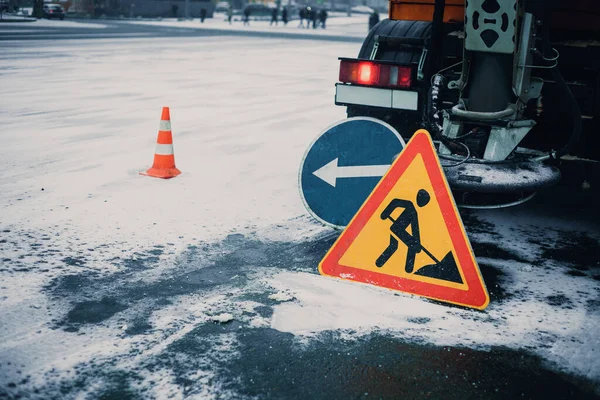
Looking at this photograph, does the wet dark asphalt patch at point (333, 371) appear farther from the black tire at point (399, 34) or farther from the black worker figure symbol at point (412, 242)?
the black tire at point (399, 34)

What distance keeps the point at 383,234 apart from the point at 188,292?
3.92 feet

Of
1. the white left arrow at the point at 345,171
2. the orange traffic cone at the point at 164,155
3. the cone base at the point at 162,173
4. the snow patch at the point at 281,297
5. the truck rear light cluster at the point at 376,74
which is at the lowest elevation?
the snow patch at the point at 281,297

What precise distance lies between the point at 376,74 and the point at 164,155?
2.65 metres

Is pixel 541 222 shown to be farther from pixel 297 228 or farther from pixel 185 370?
pixel 185 370

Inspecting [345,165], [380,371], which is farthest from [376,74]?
[380,371]

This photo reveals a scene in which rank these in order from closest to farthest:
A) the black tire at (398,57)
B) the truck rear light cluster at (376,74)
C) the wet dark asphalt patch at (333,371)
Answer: the wet dark asphalt patch at (333,371) < the truck rear light cluster at (376,74) < the black tire at (398,57)

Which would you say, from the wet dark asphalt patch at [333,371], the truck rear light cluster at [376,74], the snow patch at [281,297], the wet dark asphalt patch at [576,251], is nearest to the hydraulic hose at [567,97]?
the wet dark asphalt patch at [576,251]

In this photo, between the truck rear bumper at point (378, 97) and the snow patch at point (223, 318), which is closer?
the snow patch at point (223, 318)

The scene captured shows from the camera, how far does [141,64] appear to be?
19438 mm

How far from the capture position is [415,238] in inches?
170

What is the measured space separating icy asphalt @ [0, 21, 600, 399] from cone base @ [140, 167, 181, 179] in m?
0.13

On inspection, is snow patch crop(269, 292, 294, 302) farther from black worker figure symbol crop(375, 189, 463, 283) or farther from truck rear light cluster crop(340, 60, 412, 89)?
truck rear light cluster crop(340, 60, 412, 89)

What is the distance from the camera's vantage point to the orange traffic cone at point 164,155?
7465mm

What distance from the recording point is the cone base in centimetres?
744
